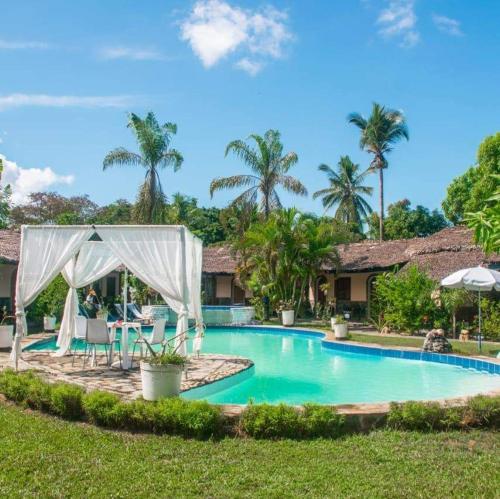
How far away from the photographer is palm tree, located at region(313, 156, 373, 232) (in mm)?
37219

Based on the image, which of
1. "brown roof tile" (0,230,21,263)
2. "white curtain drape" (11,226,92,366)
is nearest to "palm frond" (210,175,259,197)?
"brown roof tile" (0,230,21,263)

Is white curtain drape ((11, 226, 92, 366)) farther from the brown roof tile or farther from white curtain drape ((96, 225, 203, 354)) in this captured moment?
the brown roof tile

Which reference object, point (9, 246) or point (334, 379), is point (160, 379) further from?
point (9, 246)

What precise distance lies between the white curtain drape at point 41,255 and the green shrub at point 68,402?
3367mm

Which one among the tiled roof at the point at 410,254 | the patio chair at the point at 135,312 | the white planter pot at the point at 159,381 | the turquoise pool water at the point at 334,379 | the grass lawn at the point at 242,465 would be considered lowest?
the turquoise pool water at the point at 334,379

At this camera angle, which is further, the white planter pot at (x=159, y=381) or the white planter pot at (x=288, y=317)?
the white planter pot at (x=288, y=317)

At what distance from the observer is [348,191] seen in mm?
37469

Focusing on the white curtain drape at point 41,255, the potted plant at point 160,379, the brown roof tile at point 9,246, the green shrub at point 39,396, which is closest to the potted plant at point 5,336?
the white curtain drape at point 41,255

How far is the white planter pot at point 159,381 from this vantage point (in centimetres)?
663

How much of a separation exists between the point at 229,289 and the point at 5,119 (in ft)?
61.4

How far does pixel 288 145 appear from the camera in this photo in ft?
79.4

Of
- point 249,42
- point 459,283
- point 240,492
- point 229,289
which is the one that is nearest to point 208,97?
point 249,42

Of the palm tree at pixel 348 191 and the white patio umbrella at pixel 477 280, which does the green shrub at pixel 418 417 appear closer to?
the white patio umbrella at pixel 477 280

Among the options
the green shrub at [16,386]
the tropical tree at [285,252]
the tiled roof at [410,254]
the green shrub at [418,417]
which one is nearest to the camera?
the green shrub at [418,417]
